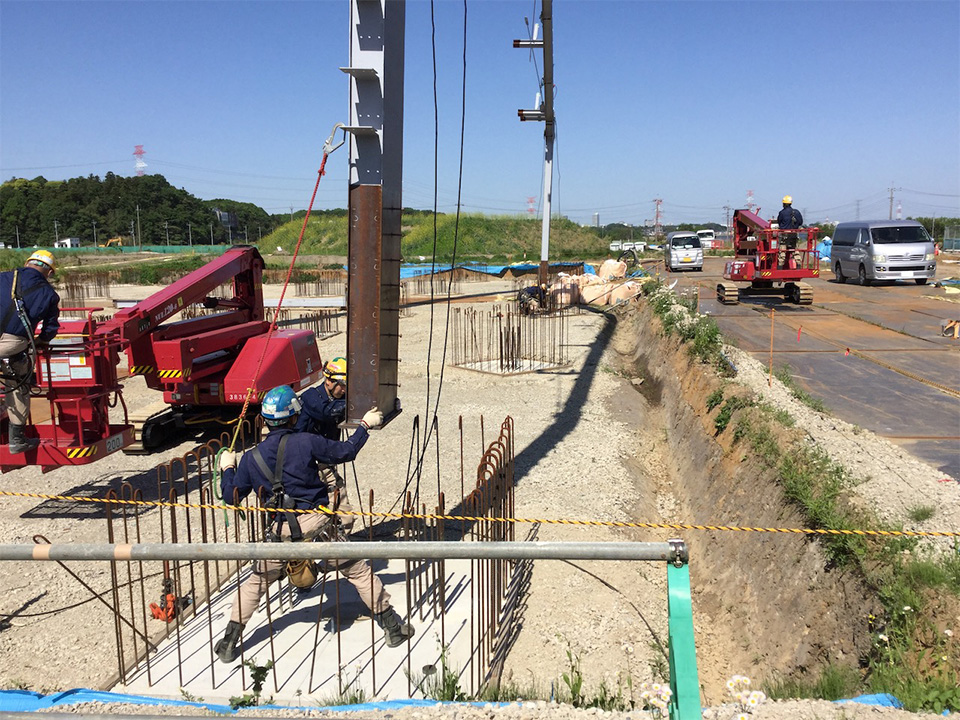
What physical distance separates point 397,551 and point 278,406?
2242 millimetres

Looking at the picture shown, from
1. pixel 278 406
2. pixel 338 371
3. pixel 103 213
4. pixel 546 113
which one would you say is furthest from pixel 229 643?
pixel 103 213

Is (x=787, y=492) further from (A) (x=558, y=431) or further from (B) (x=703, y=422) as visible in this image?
(A) (x=558, y=431)

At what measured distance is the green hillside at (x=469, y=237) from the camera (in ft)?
212

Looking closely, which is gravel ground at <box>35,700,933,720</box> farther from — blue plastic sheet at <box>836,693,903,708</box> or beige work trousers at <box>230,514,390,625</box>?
beige work trousers at <box>230,514,390,625</box>

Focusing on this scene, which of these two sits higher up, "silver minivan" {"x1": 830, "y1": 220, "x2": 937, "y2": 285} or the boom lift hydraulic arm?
"silver minivan" {"x1": 830, "y1": 220, "x2": 937, "y2": 285}

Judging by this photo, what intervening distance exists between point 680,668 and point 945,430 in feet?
20.7

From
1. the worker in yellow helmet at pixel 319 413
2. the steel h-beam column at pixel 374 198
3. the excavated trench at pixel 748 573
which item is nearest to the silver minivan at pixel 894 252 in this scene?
the excavated trench at pixel 748 573

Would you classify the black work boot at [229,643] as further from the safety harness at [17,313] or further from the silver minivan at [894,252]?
the silver minivan at [894,252]

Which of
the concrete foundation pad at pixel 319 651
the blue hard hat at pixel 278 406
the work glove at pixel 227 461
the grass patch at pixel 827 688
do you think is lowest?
the concrete foundation pad at pixel 319 651

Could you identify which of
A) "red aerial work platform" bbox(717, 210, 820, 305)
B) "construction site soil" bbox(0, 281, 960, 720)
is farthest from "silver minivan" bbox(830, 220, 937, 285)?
"construction site soil" bbox(0, 281, 960, 720)

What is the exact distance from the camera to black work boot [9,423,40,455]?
7105mm

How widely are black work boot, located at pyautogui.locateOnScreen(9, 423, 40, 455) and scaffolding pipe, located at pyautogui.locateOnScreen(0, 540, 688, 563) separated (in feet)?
16.8

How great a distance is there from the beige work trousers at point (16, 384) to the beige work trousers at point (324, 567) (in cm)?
375

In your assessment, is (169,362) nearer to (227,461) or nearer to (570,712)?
→ (227,461)
